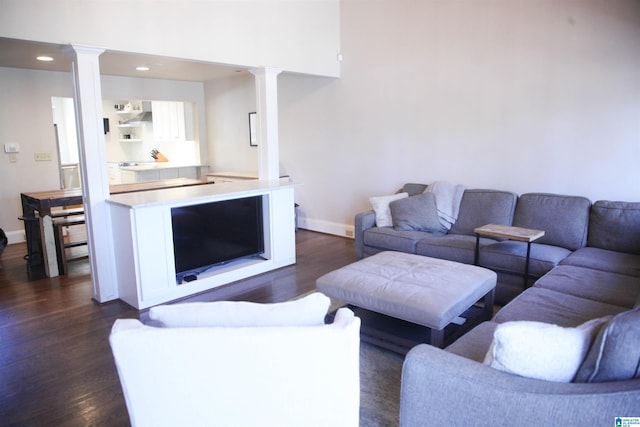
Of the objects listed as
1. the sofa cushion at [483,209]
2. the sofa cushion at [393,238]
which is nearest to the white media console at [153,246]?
the sofa cushion at [393,238]

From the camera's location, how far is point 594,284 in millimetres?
2818

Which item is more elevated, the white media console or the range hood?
the range hood

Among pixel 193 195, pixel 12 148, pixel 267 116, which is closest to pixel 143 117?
pixel 12 148

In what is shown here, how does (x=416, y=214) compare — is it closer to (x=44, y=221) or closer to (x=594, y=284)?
(x=594, y=284)

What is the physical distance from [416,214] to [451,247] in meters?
0.63

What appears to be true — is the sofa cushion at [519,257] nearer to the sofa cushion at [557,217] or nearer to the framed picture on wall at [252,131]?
the sofa cushion at [557,217]

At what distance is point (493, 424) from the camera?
1.44 metres

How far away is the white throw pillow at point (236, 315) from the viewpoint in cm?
147

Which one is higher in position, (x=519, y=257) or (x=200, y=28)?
(x=200, y=28)

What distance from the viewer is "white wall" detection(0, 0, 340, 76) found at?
3203mm

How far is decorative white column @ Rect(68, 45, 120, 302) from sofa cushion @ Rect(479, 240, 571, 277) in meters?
3.20

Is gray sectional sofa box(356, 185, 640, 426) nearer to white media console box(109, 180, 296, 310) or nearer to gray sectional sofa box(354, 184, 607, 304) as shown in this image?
gray sectional sofa box(354, 184, 607, 304)

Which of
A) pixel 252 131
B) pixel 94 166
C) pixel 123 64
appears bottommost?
pixel 94 166

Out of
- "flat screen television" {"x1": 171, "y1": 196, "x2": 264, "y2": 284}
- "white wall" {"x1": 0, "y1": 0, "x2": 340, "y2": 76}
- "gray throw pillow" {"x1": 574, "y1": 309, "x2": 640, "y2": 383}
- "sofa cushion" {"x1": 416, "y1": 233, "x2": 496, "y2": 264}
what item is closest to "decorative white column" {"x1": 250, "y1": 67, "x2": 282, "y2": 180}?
"white wall" {"x1": 0, "y1": 0, "x2": 340, "y2": 76}
